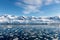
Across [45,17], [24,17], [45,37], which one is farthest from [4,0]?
[45,37]

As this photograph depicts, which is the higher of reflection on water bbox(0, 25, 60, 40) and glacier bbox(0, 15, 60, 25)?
glacier bbox(0, 15, 60, 25)

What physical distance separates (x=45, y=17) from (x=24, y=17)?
43cm

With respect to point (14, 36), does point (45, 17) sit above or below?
above

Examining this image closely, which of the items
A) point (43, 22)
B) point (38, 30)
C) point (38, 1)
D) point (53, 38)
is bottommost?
point (53, 38)

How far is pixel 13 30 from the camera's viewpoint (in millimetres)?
2580

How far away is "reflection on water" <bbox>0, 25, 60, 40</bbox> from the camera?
2.53m

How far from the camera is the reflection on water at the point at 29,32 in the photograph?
99.7 inches

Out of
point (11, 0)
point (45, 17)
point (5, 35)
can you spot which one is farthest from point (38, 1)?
point (5, 35)

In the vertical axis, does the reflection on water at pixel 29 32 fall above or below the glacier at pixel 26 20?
below

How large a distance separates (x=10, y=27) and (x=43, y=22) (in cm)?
66

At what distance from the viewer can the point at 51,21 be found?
8.37ft

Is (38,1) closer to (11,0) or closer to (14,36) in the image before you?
(11,0)

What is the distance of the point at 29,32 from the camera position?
8.57 feet

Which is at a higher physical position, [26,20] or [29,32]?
[26,20]
